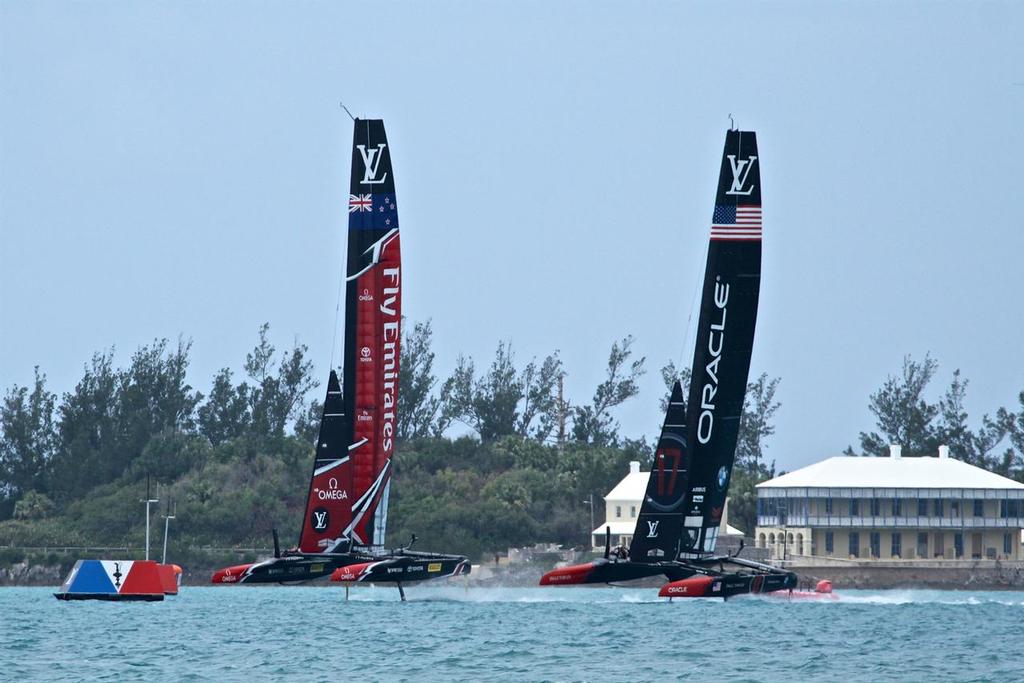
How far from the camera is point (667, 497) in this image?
51969 millimetres

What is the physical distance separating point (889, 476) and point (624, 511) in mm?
14236

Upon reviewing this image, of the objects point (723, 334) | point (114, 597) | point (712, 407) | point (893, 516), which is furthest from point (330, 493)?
point (893, 516)

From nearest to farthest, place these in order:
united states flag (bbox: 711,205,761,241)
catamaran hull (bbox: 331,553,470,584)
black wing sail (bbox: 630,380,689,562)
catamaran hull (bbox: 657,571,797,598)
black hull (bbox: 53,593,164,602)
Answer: catamaran hull (bbox: 657,571,797,598) < black wing sail (bbox: 630,380,689,562) < united states flag (bbox: 711,205,761,241) < catamaran hull (bbox: 331,553,470,584) < black hull (bbox: 53,593,164,602)

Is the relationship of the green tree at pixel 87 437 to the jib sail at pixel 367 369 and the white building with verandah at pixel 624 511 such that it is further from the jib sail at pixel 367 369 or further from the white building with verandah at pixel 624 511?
the jib sail at pixel 367 369

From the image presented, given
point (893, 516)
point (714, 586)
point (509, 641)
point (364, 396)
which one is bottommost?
point (509, 641)

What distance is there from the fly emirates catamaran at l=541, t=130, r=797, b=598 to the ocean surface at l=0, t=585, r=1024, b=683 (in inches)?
67.6

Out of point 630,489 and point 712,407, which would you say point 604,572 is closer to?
point 712,407

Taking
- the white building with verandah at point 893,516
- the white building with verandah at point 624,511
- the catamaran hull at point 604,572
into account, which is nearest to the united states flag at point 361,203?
the catamaran hull at point 604,572

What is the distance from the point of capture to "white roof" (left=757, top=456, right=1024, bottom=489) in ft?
314

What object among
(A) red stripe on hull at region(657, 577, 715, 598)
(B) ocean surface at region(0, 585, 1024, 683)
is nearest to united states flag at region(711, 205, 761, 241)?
(A) red stripe on hull at region(657, 577, 715, 598)

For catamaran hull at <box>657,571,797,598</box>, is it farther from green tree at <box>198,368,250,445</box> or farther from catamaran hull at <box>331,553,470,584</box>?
green tree at <box>198,368,250,445</box>

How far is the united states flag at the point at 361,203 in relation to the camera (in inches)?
2176

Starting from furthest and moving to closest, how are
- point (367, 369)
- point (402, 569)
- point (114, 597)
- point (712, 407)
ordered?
point (114, 597)
point (367, 369)
point (402, 569)
point (712, 407)

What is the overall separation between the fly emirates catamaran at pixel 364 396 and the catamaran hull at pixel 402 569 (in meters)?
0.15
